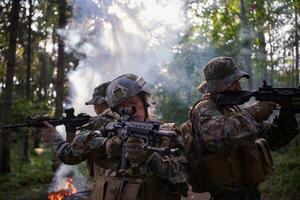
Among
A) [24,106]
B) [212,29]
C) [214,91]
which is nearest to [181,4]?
[212,29]

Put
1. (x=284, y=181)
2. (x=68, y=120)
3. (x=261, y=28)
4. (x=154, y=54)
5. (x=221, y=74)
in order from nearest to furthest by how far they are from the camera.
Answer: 1. (x=221, y=74)
2. (x=68, y=120)
3. (x=284, y=181)
4. (x=261, y=28)
5. (x=154, y=54)

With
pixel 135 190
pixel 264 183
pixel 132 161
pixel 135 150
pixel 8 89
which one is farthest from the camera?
pixel 8 89

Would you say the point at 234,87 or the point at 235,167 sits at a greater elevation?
the point at 234,87

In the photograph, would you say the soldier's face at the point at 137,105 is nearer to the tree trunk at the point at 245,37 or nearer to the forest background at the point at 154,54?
the forest background at the point at 154,54

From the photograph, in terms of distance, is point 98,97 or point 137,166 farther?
point 98,97

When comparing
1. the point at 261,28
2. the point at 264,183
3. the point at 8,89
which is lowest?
the point at 264,183

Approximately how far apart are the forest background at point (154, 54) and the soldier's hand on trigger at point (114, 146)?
6.91m

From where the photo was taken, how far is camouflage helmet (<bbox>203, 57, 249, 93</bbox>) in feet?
11.8

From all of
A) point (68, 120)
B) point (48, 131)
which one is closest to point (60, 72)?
point (68, 120)

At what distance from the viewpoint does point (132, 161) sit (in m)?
2.99

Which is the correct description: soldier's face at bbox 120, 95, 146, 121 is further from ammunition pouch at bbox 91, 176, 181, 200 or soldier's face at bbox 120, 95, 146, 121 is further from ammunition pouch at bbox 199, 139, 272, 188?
ammunition pouch at bbox 199, 139, 272, 188

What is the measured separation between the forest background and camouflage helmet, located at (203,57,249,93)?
620 cm

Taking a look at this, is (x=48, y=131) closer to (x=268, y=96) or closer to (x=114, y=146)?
(x=114, y=146)

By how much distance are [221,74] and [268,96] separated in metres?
0.43
